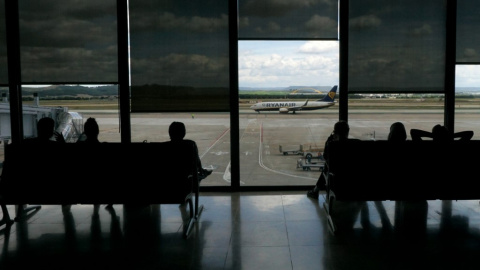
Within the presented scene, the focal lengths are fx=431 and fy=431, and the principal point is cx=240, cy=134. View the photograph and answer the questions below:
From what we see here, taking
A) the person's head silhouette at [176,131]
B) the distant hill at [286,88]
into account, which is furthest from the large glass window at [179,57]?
the person's head silhouette at [176,131]

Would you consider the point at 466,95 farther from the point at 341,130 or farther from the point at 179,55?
the point at 179,55

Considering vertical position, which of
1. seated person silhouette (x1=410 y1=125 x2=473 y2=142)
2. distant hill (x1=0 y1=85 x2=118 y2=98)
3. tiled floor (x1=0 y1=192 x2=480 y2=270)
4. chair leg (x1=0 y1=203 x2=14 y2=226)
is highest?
distant hill (x1=0 y1=85 x2=118 y2=98)

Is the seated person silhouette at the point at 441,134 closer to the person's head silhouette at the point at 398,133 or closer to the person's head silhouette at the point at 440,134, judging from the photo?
the person's head silhouette at the point at 440,134

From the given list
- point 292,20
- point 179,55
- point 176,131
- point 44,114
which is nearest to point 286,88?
point 292,20

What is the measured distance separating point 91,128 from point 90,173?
36.7 inches

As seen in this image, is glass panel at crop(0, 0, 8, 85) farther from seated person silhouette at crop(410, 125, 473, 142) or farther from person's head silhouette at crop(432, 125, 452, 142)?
person's head silhouette at crop(432, 125, 452, 142)

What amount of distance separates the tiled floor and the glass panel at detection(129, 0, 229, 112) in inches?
53.1

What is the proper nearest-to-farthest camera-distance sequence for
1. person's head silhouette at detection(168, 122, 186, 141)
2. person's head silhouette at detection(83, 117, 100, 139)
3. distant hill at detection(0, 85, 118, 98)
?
Answer: person's head silhouette at detection(168, 122, 186, 141), person's head silhouette at detection(83, 117, 100, 139), distant hill at detection(0, 85, 118, 98)

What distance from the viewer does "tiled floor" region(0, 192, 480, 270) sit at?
290 cm

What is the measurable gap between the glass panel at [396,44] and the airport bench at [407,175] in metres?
1.83

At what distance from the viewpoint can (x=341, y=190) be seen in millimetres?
3529

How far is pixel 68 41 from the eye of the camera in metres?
5.22

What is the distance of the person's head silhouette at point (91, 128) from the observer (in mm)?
4402

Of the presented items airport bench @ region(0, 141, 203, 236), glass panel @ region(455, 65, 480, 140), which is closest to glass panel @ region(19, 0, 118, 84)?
airport bench @ region(0, 141, 203, 236)
